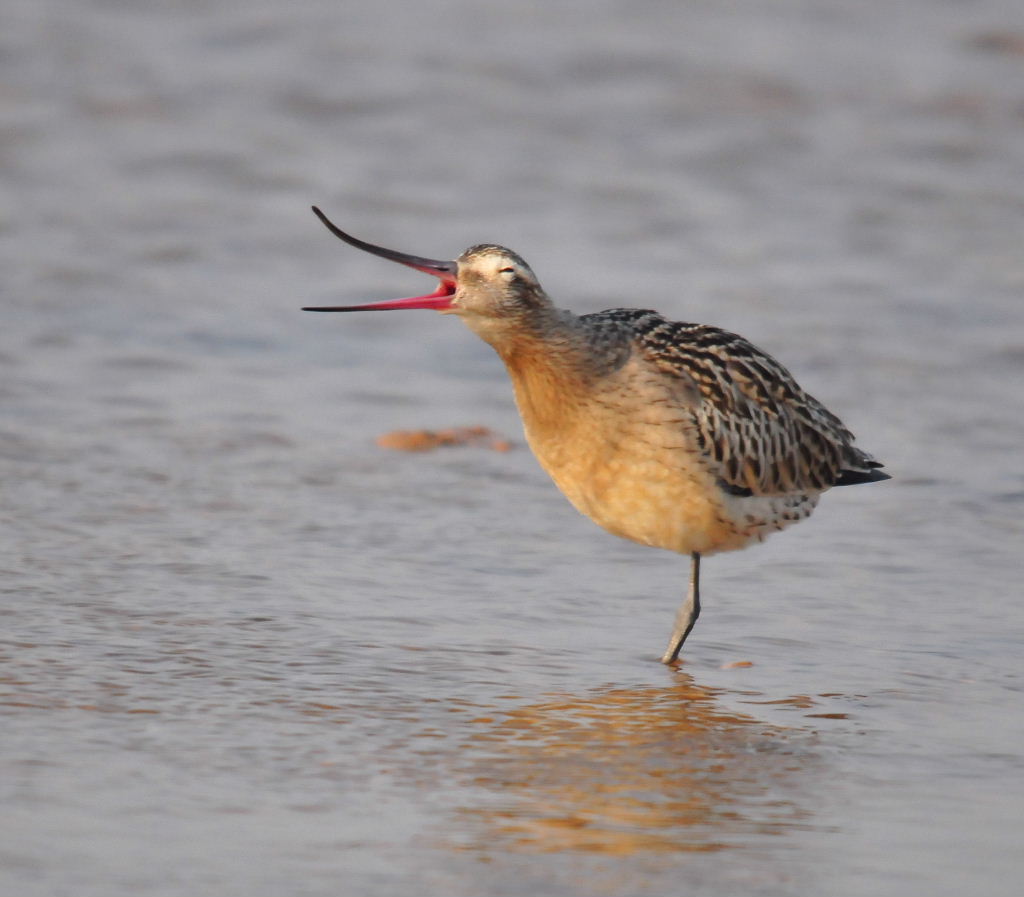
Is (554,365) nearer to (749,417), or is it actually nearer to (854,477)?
(749,417)

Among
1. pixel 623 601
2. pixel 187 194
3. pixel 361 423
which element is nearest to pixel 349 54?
pixel 187 194

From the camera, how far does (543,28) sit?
16.1 meters

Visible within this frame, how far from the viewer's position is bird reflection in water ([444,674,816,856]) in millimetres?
4816

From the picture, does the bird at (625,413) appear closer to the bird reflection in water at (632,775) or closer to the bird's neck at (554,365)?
the bird's neck at (554,365)

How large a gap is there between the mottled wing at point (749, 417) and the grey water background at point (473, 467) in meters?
0.49

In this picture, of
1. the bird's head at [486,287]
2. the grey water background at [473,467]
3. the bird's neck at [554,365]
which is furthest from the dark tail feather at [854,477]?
the bird's head at [486,287]

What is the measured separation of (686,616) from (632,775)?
1409 mm

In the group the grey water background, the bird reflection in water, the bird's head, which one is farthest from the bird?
the bird reflection in water

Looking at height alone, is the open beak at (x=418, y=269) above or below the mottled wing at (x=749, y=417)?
above

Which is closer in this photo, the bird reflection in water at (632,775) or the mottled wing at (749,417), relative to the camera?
the bird reflection in water at (632,775)

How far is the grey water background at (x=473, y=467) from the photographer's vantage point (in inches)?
193

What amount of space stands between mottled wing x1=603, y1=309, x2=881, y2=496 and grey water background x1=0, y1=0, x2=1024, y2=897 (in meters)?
0.49

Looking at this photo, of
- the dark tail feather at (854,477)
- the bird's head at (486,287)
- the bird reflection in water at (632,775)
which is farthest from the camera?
the dark tail feather at (854,477)

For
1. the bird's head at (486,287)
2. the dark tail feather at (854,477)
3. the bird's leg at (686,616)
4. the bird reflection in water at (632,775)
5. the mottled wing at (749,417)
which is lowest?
the bird reflection in water at (632,775)
